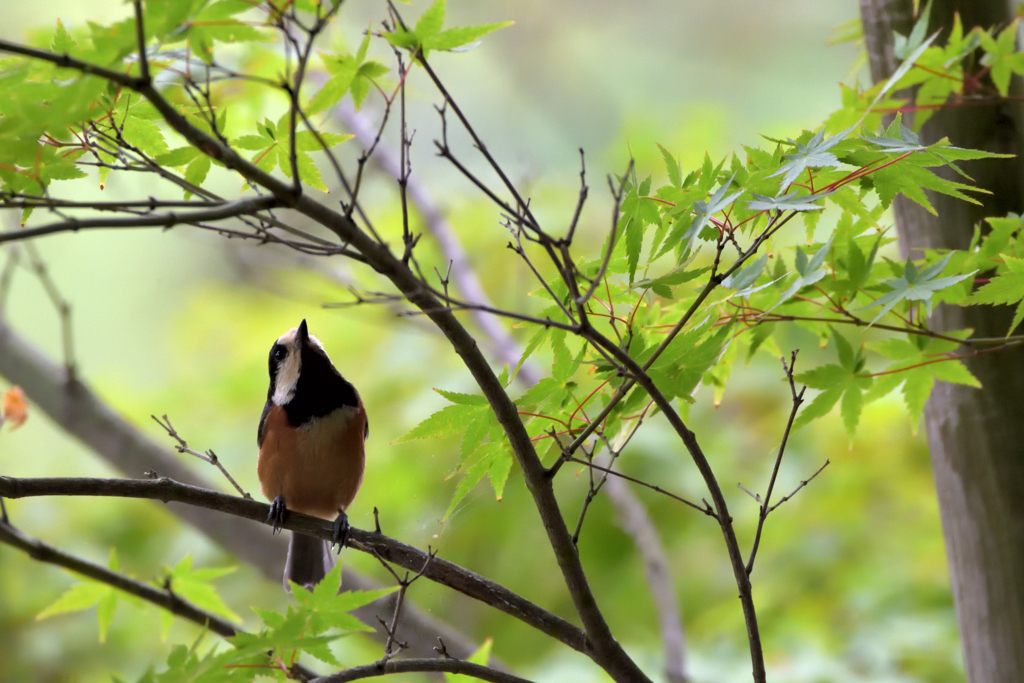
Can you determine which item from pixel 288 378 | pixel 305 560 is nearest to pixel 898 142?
pixel 288 378

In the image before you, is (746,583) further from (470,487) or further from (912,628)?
(912,628)

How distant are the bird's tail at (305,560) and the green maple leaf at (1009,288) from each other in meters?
2.47

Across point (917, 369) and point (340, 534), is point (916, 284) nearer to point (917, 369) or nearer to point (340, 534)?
point (917, 369)

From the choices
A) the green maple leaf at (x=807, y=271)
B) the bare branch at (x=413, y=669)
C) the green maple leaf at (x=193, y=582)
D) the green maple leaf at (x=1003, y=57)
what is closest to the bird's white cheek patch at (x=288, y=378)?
the green maple leaf at (x=193, y=582)

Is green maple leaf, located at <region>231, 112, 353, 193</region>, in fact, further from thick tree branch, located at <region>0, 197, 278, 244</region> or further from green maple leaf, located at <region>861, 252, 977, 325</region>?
green maple leaf, located at <region>861, 252, 977, 325</region>

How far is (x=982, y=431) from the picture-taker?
1895mm

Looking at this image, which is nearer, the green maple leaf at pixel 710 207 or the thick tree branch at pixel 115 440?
the green maple leaf at pixel 710 207

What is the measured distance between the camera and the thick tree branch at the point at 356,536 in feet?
4.63

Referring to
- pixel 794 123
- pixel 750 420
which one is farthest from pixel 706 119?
pixel 750 420

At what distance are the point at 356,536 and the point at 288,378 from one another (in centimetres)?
145

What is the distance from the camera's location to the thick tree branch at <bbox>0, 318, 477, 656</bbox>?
11.2 ft

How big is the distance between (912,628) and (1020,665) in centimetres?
154

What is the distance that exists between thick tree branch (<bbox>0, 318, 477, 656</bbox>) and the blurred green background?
0.31m

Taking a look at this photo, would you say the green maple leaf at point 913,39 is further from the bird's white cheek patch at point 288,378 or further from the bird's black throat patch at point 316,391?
the bird's white cheek patch at point 288,378
